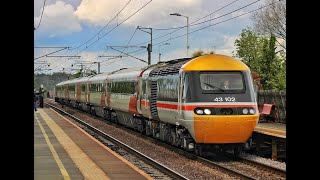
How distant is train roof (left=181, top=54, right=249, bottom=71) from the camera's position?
44.6 feet

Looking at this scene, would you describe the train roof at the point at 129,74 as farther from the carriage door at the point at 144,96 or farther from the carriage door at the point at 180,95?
the carriage door at the point at 180,95

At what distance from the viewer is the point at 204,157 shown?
14.4 meters

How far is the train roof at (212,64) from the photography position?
13.6m

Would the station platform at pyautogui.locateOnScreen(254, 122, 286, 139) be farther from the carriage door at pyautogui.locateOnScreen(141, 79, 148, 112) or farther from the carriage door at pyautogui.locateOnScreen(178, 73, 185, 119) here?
the carriage door at pyautogui.locateOnScreen(141, 79, 148, 112)

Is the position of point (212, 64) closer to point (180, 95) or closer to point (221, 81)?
point (221, 81)

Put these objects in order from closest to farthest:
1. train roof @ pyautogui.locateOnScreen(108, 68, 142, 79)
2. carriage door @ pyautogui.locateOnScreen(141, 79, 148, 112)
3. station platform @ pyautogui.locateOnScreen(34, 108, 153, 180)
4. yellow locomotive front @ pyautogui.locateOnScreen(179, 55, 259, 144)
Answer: station platform @ pyautogui.locateOnScreen(34, 108, 153, 180) → yellow locomotive front @ pyautogui.locateOnScreen(179, 55, 259, 144) → carriage door @ pyautogui.locateOnScreen(141, 79, 148, 112) → train roof @ pyautogui.locateOnScreen(108, 68, 142, 79)

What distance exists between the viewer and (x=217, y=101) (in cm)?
1316

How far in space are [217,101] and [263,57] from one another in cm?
4113

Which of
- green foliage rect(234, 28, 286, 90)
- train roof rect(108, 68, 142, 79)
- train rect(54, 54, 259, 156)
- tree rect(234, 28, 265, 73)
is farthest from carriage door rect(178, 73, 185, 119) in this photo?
tree rect(234, 28, 265, 73)

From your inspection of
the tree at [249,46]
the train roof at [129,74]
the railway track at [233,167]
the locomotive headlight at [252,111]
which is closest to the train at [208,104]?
the locomotive headlight at [252,111]
